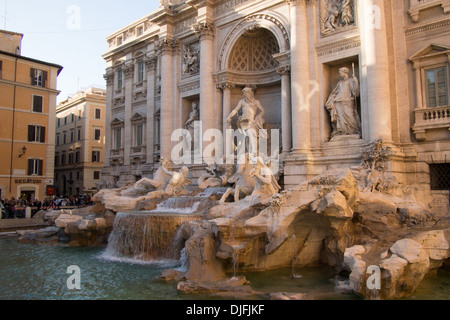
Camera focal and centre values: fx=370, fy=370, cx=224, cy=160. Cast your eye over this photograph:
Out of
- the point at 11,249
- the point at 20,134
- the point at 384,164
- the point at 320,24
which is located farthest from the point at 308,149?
the point at 20,134

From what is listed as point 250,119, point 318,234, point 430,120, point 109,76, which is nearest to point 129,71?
point 109,76

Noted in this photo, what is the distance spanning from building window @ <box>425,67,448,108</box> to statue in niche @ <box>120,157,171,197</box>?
10989mm

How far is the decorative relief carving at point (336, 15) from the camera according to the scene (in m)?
14.5

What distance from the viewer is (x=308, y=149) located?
48.6 feet

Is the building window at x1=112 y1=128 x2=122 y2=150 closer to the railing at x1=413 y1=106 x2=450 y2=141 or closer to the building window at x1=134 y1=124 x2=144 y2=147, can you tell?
the building window at x1=134 y1=124 x2=144 y2=147

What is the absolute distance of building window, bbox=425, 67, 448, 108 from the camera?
41.8 ft

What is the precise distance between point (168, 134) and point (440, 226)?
48.9 ft

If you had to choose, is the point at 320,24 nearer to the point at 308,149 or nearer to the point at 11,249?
the point at 308,149

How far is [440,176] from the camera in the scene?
1273 centimetres

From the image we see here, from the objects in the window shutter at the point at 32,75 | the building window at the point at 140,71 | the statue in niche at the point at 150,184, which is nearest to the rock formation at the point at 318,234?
the statue in niche at the point at 150,184

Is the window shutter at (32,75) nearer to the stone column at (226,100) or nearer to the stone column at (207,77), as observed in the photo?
the stone column at (207,77)

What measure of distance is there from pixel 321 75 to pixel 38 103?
22513 millimetres

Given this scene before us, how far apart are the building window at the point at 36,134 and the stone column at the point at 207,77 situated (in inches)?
615
